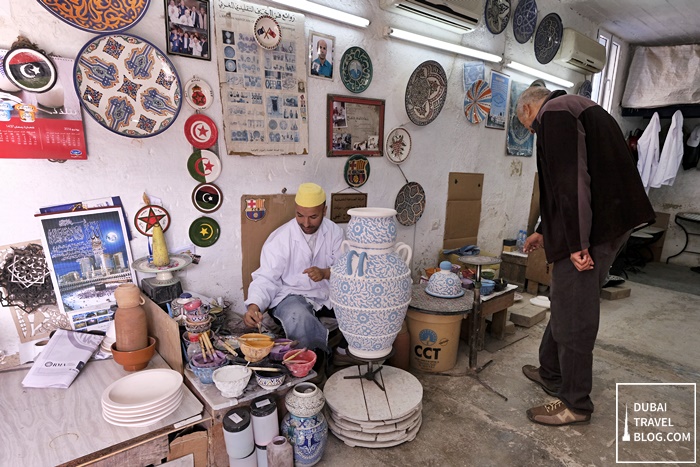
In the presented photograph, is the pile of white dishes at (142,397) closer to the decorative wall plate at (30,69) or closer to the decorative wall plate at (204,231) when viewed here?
the decorative wall plate at (204,231)

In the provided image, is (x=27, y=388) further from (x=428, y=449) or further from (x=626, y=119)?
(x=626, y=119)

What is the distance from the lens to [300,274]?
2.58 m

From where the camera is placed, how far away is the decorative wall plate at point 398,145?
322cm

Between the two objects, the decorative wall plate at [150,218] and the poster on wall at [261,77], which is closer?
the decorative wall plate at [150,218]

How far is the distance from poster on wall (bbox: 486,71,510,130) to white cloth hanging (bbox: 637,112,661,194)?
3100 millimetres

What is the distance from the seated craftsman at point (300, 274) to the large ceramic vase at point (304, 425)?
47 cm

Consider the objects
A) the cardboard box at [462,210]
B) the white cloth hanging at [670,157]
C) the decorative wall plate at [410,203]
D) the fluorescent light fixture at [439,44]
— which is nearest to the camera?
the fluorescent light fixture at [439,44]

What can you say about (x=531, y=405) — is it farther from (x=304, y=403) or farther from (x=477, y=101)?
(x=477, y=101)

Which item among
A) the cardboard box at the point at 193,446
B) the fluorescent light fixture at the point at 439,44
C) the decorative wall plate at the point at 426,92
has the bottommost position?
the cardboard box at the point at 193,446

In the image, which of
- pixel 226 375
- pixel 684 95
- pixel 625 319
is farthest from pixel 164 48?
pixel 684 95

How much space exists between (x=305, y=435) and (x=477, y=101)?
3335 millimetres

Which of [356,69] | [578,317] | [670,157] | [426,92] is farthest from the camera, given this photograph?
[670,157]

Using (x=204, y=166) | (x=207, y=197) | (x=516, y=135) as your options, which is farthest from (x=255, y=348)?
(x=516, y=135)

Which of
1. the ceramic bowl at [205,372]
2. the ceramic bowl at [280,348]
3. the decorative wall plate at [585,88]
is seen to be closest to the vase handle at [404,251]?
the ceramic bowl at [280,348]
